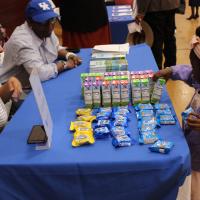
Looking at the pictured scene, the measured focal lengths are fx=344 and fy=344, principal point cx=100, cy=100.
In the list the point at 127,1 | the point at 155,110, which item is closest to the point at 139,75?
the point at 155,110

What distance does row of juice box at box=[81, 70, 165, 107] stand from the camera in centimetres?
165

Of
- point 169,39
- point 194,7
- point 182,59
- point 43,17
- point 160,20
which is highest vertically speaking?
point 43,17

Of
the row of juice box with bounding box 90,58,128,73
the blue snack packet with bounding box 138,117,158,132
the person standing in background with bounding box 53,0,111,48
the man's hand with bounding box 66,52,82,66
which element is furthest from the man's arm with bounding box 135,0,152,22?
the blue snack packet with bounding box 138,117,158,132

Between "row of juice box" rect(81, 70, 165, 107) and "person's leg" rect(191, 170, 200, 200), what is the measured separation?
0.41 m

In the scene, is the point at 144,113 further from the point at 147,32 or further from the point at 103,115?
the point at 147,32

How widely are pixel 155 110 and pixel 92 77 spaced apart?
1.20 feet

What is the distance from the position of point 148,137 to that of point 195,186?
0.45 m

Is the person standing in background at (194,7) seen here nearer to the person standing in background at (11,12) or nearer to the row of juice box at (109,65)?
the person standing in background at (11,12)

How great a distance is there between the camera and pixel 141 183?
1.32 m

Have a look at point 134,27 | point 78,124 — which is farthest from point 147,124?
point 134,27

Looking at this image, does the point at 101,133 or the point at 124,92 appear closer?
the point at 101,133

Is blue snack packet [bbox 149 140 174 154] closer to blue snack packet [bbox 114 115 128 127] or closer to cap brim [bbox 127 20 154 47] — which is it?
blue snack packet [bbox 114 115 128 127]

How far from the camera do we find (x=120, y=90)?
166 centimetres

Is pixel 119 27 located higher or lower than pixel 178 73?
lower
